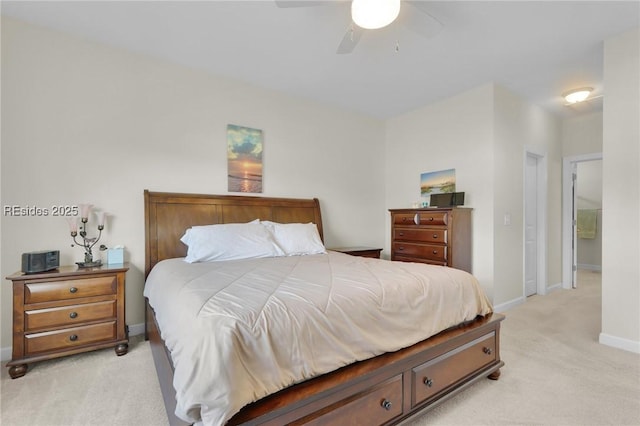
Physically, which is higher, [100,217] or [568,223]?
[100,217]

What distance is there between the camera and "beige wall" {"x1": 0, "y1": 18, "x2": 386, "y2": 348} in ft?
8.28

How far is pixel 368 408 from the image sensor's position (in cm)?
142

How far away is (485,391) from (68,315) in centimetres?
315

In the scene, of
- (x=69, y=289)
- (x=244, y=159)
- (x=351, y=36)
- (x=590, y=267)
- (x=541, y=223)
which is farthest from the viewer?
(x=590, y=267)

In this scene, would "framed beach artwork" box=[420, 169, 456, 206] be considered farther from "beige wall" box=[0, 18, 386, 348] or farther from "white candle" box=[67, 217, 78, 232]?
"white candle" box=[67, 217, 78, 232]

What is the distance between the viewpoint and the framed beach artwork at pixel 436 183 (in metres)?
4.07

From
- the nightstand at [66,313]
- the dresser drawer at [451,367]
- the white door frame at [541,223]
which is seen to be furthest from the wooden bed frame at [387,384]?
the white door frame at [541,223]

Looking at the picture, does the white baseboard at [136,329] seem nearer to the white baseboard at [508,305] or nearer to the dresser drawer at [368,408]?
the dresser drawer at [368,408]

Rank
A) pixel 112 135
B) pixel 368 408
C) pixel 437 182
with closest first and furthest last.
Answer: pixel 368 408, pixel 112 135, pixel 437 182

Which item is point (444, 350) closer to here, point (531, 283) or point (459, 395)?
point (459, 395)

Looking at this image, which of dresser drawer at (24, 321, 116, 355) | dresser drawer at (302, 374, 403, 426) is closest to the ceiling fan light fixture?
dresser drawer at (302, 374, 403, 426)

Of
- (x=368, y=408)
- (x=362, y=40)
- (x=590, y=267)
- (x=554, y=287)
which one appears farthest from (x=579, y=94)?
(x=590, y=267)

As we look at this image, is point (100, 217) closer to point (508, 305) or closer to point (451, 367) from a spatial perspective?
point (451, 367)

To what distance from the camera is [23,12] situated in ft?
8.00
